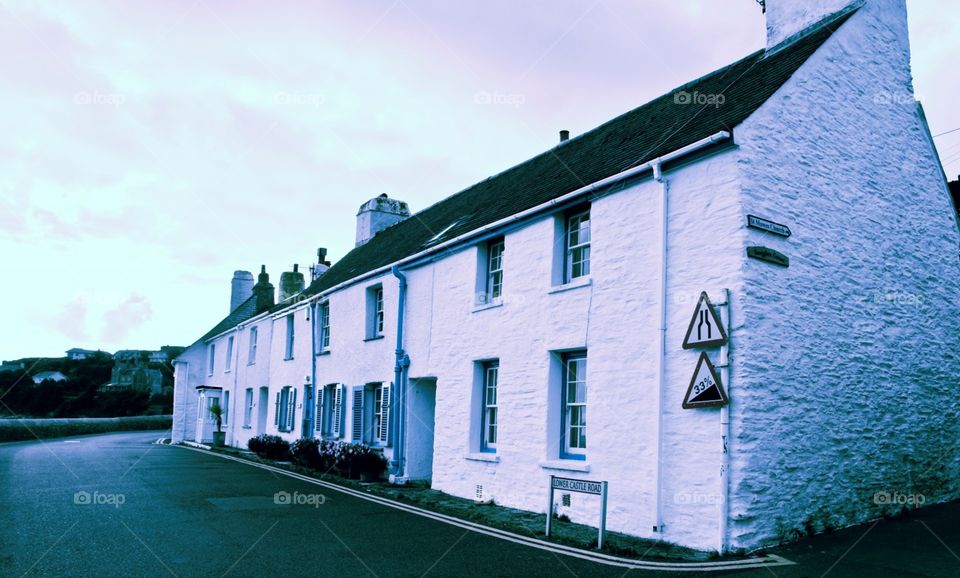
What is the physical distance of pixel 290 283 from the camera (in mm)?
33594

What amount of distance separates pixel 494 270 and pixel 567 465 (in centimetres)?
467

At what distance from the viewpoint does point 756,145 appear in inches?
379

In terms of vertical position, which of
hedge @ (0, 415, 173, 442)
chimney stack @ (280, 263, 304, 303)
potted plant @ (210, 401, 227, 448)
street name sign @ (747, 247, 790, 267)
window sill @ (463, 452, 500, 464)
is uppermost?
chimney stack @ (280, 263, 304, 303)

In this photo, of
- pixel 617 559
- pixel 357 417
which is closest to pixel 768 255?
pixel 617 559

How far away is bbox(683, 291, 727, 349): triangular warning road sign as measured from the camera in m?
8.97

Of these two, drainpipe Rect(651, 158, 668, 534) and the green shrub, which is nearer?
drainpipe Rect(651, 158, 668, 534)

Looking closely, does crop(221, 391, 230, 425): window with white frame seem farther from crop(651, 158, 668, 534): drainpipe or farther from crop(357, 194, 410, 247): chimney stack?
crop(651, 158, 668, 534): drainpipe

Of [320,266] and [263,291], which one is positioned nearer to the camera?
[320,266]

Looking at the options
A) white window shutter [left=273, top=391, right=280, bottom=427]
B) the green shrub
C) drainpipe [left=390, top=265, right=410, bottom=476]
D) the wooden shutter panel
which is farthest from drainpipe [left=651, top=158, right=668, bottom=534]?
white window shutter [left=273, top=391, right=280, bottom=427]

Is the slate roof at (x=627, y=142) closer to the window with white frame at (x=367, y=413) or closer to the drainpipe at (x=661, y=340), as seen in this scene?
the drainpipe at (x=661, y=340)

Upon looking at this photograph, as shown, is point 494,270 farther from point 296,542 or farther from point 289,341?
point 289,341

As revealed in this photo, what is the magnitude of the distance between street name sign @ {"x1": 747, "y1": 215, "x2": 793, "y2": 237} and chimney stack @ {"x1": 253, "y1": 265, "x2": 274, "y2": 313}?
27771mm

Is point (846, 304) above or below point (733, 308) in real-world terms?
above

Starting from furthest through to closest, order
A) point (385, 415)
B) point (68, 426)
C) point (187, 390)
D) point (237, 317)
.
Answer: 1. point (68, 426)
2. point (187, 390)
3. point (237, 317)
4. point (385, 415)
